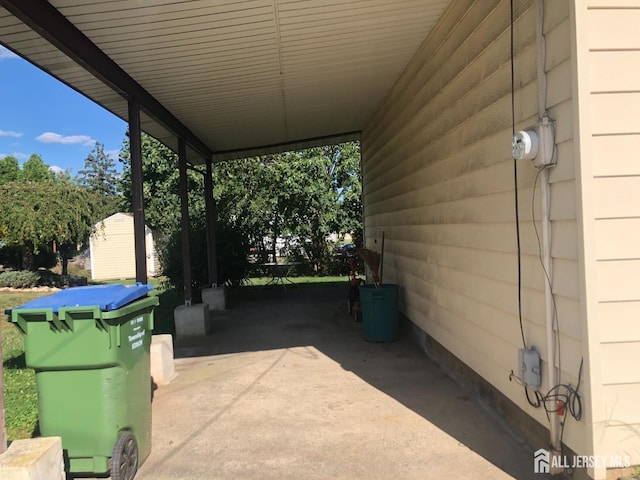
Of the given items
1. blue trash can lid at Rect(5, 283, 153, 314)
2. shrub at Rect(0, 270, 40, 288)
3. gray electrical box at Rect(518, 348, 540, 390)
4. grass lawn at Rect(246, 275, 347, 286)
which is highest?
blue trash can lid at Rect(5, 283, 153, 314)

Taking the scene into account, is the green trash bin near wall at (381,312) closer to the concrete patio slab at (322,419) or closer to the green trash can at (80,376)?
the concrete patio slab at (322,419)

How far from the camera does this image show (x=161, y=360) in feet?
17.0

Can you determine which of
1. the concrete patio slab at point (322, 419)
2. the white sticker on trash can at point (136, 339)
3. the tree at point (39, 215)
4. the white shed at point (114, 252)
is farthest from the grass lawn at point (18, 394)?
the white shed at point (114, 252)

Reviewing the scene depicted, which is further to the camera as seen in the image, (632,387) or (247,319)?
(247,319)

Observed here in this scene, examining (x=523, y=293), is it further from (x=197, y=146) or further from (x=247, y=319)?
(x=197, y=146)

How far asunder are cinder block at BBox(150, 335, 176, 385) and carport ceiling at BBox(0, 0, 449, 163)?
9.11 feet

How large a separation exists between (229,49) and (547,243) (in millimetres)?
3590

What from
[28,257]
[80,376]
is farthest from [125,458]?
[28,257]

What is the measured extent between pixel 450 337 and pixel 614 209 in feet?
8.91

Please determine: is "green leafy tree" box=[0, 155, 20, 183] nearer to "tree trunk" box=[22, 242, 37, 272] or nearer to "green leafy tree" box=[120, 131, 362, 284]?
"tree trunk" box=[22, 242, 37, 272]

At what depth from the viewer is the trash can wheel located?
9.59ft

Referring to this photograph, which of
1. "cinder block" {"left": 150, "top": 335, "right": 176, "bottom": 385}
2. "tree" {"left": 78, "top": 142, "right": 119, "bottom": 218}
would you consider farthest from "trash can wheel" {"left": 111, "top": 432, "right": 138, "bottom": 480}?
"tree" {"left": 78, "top": 142, "right": 119, "bottom": 218}

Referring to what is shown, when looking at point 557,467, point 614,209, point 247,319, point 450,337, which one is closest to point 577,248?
point 614,209

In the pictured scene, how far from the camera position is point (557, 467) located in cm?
291
